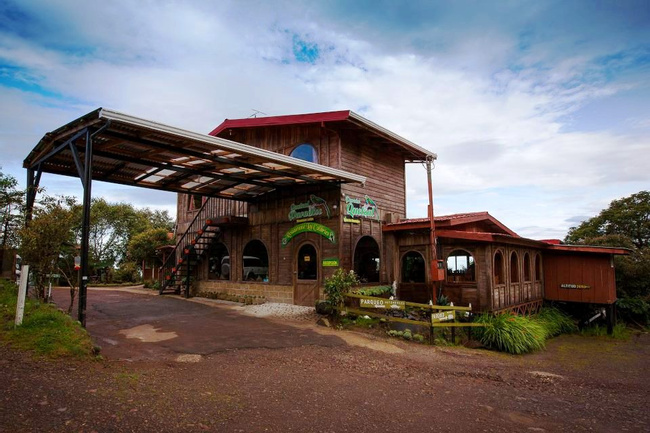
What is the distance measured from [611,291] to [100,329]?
16869 mm

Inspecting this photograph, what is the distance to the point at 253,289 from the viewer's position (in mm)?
15992

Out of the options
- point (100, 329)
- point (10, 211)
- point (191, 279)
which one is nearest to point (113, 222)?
point (191, 279)

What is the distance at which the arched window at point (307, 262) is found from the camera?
569 inches

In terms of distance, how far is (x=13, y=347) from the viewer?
612 centimetres

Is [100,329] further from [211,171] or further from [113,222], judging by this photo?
[113,222]

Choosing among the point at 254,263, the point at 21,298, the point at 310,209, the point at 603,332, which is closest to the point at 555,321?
A: the point at 603,332

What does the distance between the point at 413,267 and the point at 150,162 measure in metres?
9.74

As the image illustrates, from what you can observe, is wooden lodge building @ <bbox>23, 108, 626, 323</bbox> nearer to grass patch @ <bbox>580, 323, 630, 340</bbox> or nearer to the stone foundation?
the stone foundation

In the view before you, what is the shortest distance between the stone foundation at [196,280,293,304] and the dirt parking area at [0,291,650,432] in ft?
13.6

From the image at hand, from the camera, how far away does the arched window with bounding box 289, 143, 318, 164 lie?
14.7 meters

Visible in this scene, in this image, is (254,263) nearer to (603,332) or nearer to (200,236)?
(200,236)

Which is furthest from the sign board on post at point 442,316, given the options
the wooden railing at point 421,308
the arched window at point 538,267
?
the arched window at point 538,267

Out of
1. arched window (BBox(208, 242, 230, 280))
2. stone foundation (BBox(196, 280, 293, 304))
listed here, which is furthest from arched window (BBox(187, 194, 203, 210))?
stone foundation (BBox(196, 280, 293, 304))

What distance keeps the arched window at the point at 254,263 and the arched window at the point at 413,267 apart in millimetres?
5702
